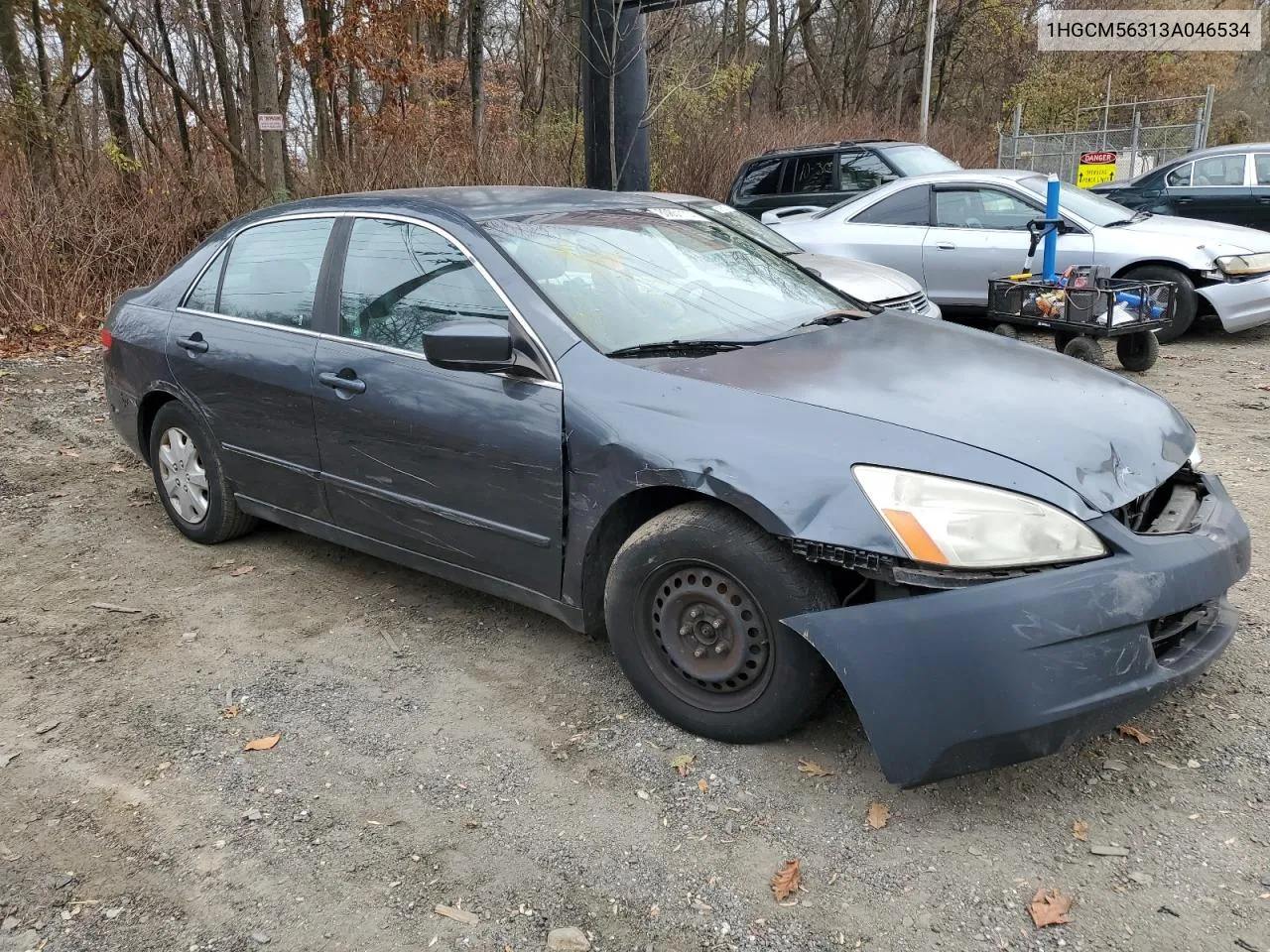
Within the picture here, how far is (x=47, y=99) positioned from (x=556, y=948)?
49.6 feet

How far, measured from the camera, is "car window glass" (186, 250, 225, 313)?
4.52m

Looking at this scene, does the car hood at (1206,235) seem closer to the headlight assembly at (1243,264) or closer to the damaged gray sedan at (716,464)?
the headlight assembly at (1243,264)

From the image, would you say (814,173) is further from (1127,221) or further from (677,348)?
(677,348)

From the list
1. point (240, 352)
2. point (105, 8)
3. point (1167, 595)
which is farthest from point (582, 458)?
point (105, 8)

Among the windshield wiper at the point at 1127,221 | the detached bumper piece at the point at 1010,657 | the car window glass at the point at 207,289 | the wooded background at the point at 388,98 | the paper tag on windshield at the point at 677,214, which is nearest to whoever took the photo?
the detached bumper piece at the point at 1010,657

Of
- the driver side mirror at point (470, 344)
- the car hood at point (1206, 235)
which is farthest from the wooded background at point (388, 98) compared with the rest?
the driver side mirror at point (470, 344)

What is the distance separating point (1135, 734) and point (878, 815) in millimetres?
879

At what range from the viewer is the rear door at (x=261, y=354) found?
4.00m

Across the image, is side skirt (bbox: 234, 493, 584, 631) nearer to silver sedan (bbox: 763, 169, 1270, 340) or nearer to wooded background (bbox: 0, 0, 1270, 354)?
wooded background (bbox: 0, 0, 1270, 354)

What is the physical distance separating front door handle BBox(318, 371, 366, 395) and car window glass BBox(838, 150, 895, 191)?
919cm

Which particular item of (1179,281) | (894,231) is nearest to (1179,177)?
(1179,281)

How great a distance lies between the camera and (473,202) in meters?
3.84

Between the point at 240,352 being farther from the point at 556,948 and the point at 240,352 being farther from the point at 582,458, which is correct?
the point at 556,948

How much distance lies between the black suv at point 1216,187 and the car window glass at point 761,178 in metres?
4.37
